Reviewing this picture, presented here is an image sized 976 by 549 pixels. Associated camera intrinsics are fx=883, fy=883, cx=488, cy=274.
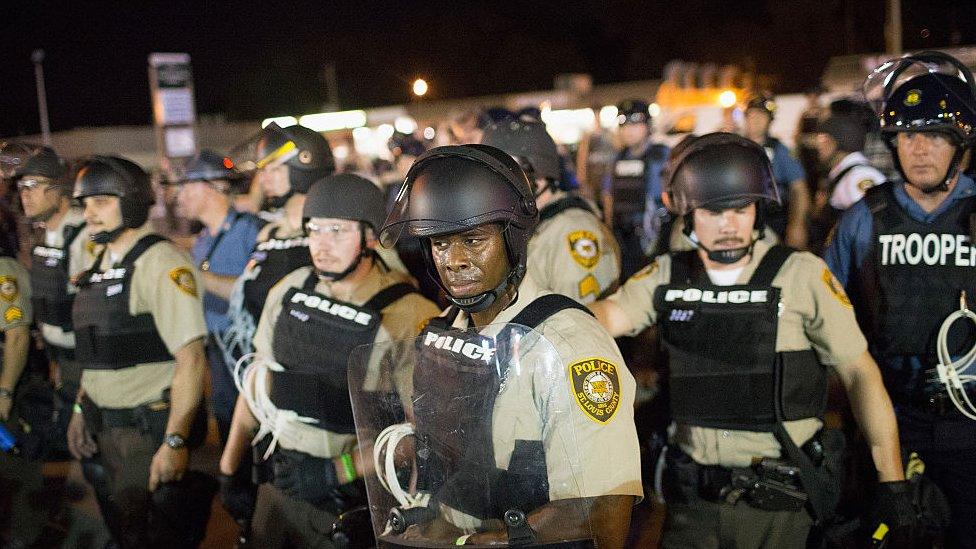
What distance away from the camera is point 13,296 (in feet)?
18.0

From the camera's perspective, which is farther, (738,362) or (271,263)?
(271,263)

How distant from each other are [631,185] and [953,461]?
6.43 m

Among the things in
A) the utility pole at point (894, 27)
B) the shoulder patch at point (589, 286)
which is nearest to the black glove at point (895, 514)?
the shoulder patch at point (589, 286)

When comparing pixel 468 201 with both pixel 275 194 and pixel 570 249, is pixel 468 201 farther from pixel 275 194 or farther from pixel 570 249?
pixel 275 194

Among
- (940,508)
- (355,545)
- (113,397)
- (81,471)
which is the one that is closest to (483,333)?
(355,545)

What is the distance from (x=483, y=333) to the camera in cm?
225

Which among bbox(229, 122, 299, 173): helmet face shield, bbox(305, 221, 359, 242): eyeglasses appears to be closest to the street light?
bbox(229, 122, 299, 173): helmet face shield

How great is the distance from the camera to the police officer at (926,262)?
3.61m

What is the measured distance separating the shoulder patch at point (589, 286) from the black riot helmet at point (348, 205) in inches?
43.6

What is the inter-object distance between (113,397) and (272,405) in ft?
4.27

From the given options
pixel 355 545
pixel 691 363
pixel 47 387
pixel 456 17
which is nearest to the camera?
pixel 355 545

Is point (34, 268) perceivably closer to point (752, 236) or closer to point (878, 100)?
point (752, 236)

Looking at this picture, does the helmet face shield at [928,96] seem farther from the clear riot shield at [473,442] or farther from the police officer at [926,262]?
the clear riot shield at [473,442]

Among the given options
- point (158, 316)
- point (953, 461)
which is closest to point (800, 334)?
point (953, 461)
